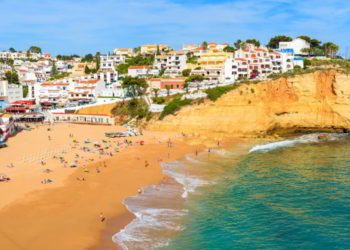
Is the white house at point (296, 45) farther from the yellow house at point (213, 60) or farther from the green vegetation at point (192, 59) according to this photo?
the green vegetation at point (192, 59)

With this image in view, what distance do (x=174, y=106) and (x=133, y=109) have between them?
27.3 feet

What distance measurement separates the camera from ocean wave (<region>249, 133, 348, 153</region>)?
151ft

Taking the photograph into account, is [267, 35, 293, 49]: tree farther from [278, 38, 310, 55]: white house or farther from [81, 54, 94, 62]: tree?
[81, 54, 94, 62]: tree

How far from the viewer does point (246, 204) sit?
87.7 ft

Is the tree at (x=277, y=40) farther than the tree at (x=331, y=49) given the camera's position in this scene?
Yes

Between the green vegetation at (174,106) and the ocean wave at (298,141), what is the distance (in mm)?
13307

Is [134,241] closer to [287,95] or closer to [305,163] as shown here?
[305,163]

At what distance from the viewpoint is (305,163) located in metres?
38.6

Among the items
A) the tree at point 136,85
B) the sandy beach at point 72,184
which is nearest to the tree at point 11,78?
the tree at point 136,85

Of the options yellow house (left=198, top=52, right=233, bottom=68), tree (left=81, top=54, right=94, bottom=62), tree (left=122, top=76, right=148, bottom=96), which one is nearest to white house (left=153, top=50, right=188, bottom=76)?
yellow house (left=198, top=52, right=233, bottom=68)

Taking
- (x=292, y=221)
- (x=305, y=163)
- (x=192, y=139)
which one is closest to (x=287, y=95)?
(x=192, y=139)

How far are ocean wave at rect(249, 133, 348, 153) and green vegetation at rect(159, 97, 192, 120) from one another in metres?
13.3

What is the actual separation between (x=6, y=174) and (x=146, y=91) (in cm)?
3898

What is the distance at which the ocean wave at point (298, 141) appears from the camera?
151 feet
